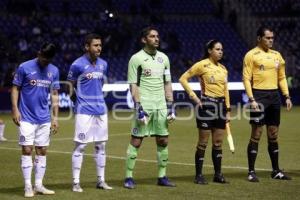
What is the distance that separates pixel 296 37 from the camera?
41125 mm

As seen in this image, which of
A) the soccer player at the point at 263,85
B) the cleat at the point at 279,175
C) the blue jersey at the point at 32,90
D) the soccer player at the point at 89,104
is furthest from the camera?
the soccer player at the point at 263,85

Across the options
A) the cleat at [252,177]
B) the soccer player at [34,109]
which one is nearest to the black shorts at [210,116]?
the cleat at [252,177]

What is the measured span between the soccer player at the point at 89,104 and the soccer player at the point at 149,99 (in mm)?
480

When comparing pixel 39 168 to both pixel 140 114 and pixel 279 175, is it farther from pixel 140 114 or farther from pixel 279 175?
pixel 279 175

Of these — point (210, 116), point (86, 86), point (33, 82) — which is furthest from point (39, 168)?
point (210, 116)

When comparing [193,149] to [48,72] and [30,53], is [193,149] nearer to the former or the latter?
[48,72]

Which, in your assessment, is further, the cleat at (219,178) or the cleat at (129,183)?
the cleat at (219,178)

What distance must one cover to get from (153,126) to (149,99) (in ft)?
1.35

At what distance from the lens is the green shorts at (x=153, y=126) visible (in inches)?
439

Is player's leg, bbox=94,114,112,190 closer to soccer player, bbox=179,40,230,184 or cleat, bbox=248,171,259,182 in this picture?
soccer player, bbox=179,40,230,184

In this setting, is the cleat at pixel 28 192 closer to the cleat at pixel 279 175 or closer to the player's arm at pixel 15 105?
the player's arm at pixel 15 105

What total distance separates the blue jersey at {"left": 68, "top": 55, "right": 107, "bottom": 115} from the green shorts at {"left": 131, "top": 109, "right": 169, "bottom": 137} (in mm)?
647

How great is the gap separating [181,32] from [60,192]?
29731 mm

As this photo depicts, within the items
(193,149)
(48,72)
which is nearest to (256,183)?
(48,72)
